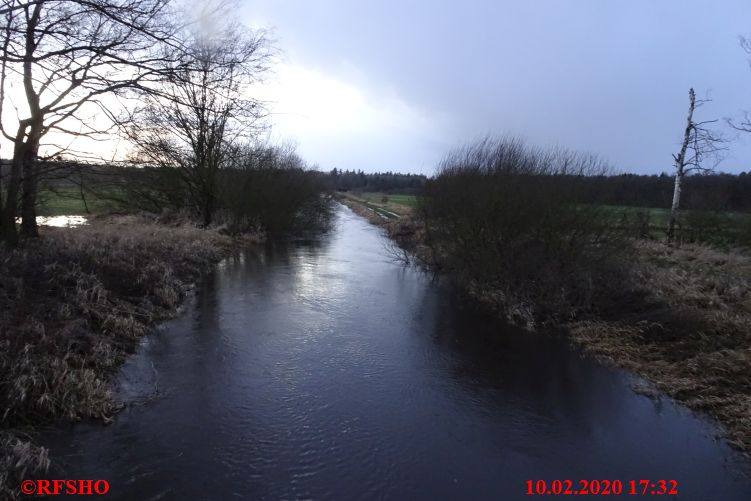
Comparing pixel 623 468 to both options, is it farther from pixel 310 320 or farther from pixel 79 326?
pixel 79 326

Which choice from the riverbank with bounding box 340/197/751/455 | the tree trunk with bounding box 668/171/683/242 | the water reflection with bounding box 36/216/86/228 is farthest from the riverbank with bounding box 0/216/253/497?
the tree trunk with bounding box 668/171/683/242

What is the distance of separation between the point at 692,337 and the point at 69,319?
1046 cm

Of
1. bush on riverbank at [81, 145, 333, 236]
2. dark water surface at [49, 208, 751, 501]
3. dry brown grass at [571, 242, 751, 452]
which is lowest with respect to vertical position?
A: dark water surface at [49, 208, 751, 501]

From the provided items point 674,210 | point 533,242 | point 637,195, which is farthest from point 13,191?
point 674,210

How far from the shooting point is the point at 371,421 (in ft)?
17.7

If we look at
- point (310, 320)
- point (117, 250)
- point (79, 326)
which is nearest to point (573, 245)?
point (310, 320)

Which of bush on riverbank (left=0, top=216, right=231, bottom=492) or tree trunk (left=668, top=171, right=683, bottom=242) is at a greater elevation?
tree trunk (left=668, top=171, right=683, bottom=242)

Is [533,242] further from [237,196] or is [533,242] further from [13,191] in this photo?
[237,196]

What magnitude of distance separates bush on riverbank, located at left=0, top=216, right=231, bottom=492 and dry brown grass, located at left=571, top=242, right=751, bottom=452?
775 centimetres

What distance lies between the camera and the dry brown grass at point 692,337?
6.17m

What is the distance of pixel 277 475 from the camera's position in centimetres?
431

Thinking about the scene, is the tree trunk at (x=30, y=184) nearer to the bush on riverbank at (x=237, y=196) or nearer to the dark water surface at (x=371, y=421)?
the dark water surface at (x=371, y=421)

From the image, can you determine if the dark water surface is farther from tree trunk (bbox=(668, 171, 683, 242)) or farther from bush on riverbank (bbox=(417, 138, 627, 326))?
tree trunk (bbox=(668, 171, 683, 242))

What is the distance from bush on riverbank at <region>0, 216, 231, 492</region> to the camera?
4883 millimetres
